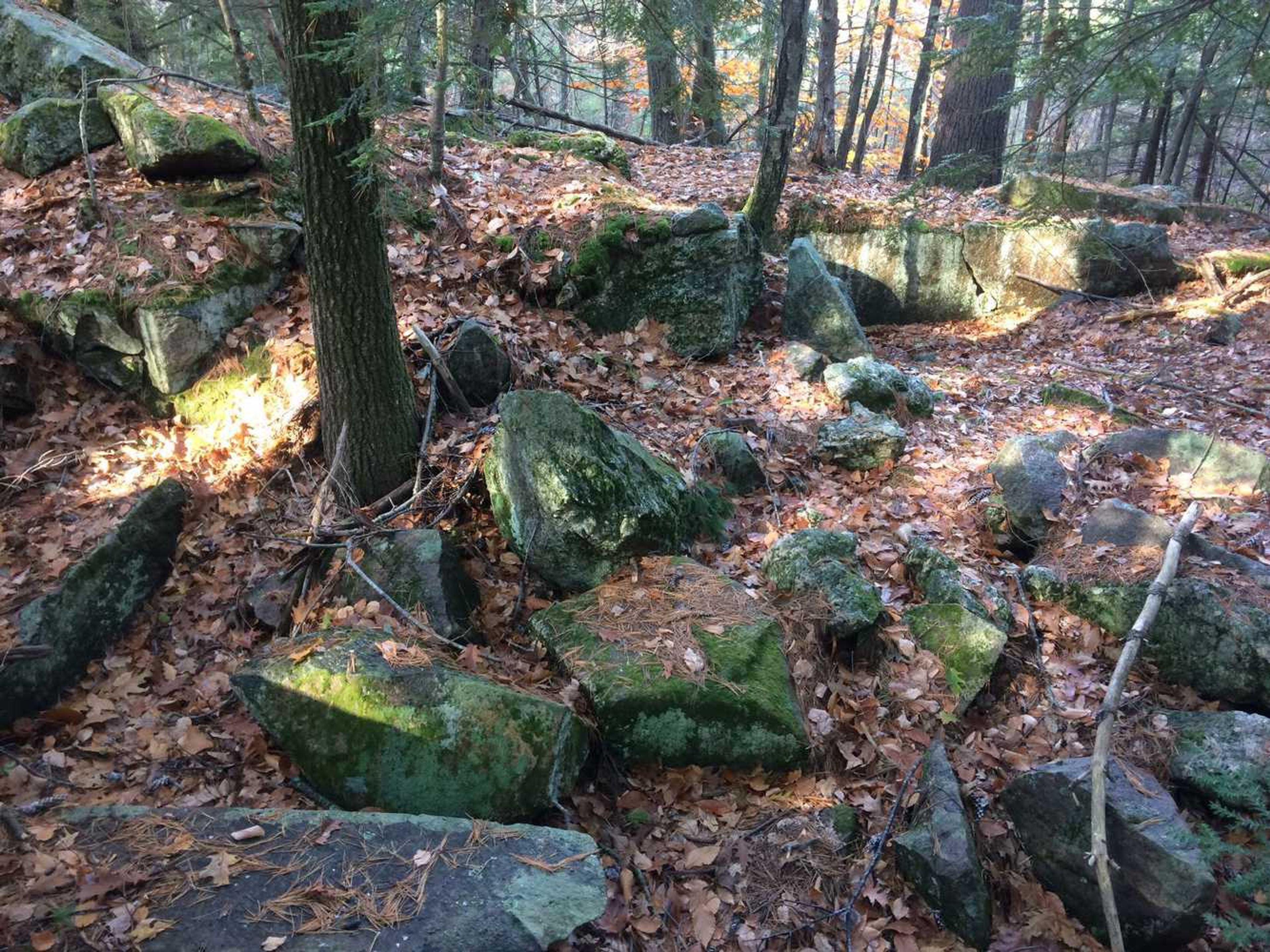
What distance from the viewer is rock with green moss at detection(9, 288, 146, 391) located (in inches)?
236

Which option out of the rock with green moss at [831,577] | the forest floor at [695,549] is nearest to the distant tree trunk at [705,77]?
the forest floor at [695,549]

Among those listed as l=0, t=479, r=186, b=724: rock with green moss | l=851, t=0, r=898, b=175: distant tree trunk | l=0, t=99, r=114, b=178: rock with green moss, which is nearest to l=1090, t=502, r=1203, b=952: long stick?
l=0, t=479, r=186, b=724: rock with green moss

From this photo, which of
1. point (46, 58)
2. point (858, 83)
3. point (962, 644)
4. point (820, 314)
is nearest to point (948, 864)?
point (962, 644)

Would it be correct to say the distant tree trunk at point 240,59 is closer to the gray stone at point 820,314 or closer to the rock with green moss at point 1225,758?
the gray stone at point 820,314

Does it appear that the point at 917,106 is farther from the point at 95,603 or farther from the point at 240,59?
the point at 95,603

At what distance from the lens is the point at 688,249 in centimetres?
766

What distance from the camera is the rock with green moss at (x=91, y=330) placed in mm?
5984

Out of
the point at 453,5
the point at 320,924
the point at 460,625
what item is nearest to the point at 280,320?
the point at 453,5

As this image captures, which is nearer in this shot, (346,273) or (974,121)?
(346,273)

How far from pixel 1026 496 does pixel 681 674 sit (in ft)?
10.1

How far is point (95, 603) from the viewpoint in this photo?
4.68 metres

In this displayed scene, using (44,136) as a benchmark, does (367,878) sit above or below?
below

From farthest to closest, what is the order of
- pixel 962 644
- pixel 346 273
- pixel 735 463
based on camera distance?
1. pixel 735 463
2. pixel 346 273
3. pixel 962 644

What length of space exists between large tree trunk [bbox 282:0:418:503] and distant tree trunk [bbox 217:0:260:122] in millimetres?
3423
